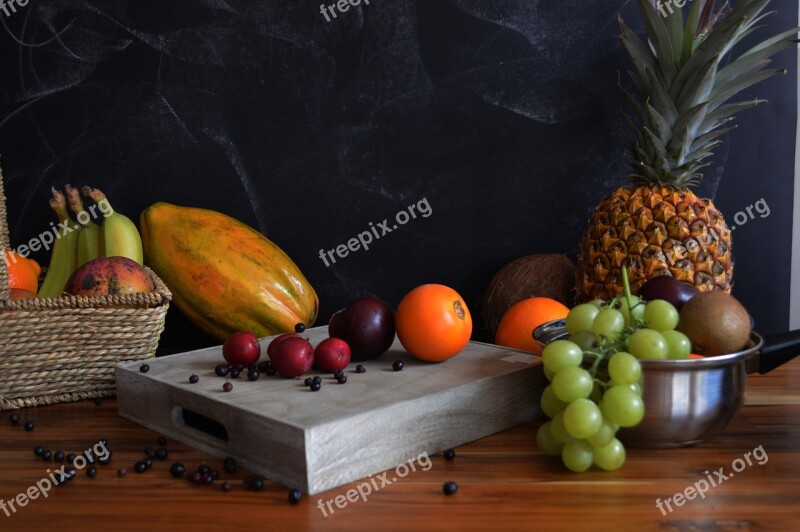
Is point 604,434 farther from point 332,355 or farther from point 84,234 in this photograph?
point 84,234

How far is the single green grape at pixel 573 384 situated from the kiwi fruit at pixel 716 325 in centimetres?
20

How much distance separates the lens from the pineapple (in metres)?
1.49

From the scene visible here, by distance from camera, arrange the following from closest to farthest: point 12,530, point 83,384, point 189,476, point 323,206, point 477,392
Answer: point 12,530, point 189,476, point 477,392, point 83,384, point 323,206

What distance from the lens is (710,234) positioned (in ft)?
4.95

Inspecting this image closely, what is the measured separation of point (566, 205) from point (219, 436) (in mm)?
1068

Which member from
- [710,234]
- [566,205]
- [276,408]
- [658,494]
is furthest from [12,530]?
[566,205]

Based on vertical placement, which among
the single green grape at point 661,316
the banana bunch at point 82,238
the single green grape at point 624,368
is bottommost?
the single green grape at point 624,368

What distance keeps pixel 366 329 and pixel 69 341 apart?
50cm

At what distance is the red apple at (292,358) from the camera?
1146 millimetres

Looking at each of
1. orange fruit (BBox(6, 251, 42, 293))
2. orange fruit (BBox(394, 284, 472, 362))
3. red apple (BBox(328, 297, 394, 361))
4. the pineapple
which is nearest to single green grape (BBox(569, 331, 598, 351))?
orange fruit (BBox(394, 284, 472, 362))

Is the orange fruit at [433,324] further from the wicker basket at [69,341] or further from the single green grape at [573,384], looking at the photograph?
the wicker basket at [69,341]

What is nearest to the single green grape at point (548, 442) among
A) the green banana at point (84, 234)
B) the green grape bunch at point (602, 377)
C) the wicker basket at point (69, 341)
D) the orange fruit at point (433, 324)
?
the green grape bunch at point (602, 377)

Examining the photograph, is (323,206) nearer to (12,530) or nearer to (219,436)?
(219,436)

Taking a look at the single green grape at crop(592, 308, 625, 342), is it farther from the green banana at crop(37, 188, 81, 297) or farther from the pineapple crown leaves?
the green banana at crop(37, 188, 81, 297)
